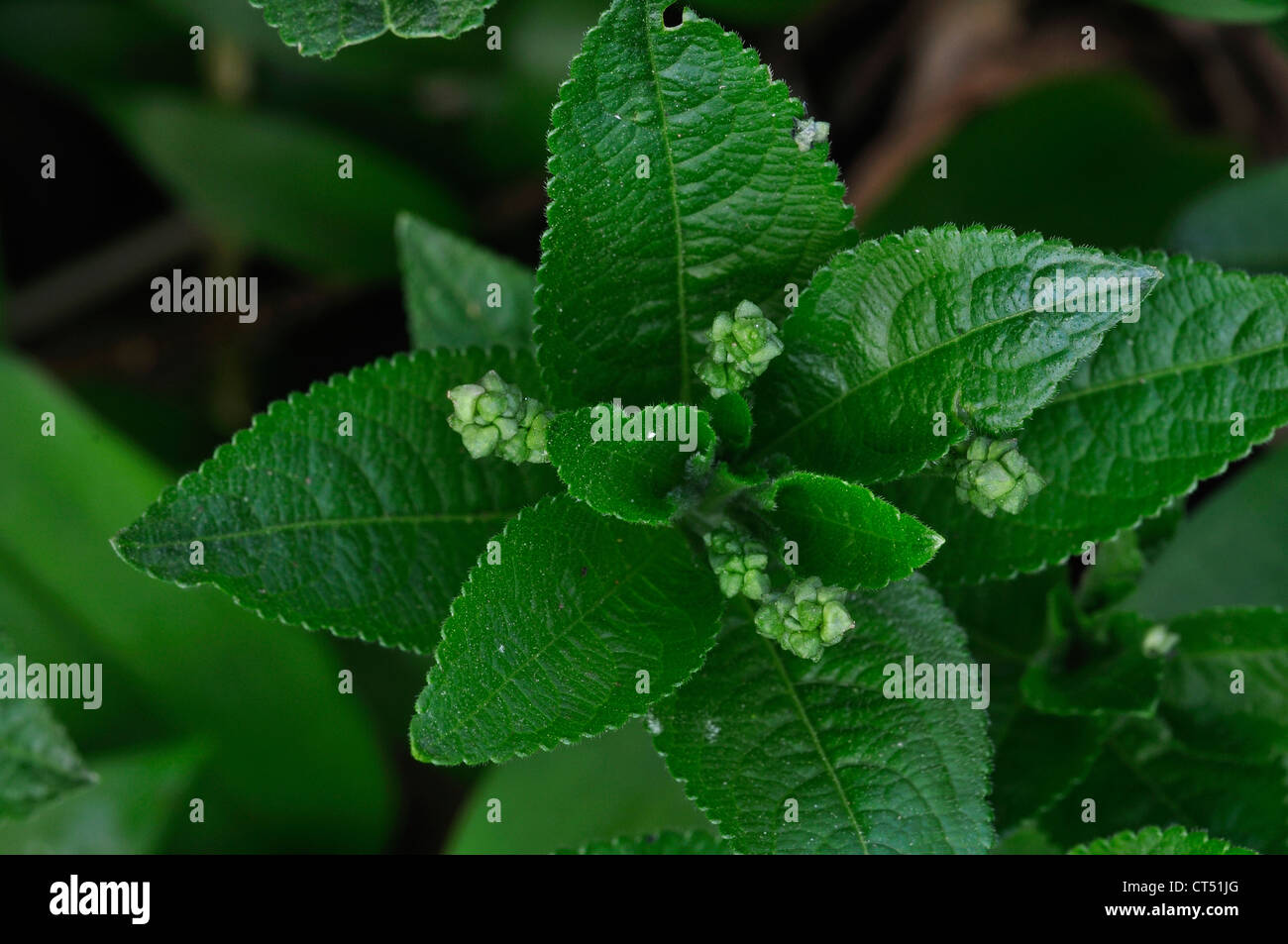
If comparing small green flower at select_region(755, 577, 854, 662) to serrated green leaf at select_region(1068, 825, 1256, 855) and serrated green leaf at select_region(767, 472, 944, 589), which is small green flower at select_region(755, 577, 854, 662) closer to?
serrated green leaf at select_region(767, 472, 944, 589)

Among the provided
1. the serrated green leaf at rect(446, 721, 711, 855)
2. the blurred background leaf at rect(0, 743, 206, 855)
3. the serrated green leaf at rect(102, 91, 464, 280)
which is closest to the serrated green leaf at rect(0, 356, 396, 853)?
the blurred background leaf at rect(0, 743, 206, 855)

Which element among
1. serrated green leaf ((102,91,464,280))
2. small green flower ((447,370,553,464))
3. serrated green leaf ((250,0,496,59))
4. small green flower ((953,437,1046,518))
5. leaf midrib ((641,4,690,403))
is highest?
serrated green leaf ((102,91,464,280))

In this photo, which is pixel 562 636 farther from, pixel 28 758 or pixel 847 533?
pixel 28 758

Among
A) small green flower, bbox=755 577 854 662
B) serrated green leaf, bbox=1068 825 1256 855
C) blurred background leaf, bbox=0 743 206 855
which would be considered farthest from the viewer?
blurred background leaf, bbox=0 743 206 855

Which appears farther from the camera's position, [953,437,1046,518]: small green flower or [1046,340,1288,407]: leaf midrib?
[1046,340,1288,407]: leaf midrib

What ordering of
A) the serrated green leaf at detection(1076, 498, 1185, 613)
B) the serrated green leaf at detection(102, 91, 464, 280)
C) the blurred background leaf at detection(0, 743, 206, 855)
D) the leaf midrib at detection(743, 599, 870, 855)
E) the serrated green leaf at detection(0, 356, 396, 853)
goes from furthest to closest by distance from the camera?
1. the serrated green leaf at detection(102, 91, 464, 280)
2. the serrated green leaf at detection(0, 356, 396, 853)
3. the blurred background leaf at detection(0, 743, 206, 855)
4. the serrated green leaf at detection(1076, 498, 1185, 613)
5. the leaf midrib at detection(743, 599, 870, 855)

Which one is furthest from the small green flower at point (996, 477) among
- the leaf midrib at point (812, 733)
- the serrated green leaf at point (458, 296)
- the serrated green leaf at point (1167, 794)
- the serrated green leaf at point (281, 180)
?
the serrated green leaf at point (281, 180)
